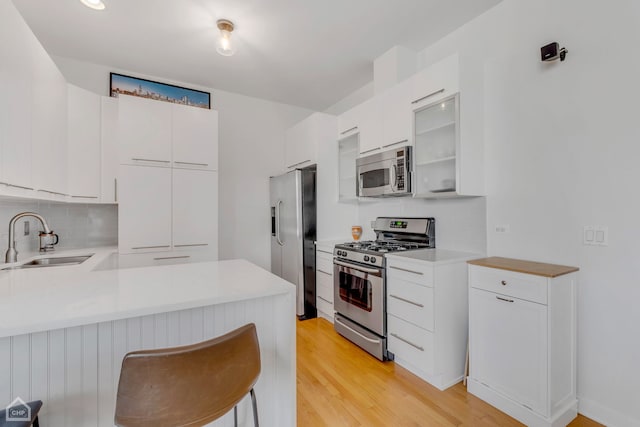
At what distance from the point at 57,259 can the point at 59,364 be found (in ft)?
5.61

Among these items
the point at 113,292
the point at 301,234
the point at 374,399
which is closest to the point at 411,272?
the point at 374,399

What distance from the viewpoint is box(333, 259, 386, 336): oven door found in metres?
2.39

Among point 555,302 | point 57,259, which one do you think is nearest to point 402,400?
point 555,302

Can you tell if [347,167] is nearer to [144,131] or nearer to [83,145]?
[144,131]

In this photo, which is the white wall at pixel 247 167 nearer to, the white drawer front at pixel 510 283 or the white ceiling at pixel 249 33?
the white ceiling at pixel 249 33

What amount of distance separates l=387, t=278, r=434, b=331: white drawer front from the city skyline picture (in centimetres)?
312

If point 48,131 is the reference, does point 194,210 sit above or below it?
below

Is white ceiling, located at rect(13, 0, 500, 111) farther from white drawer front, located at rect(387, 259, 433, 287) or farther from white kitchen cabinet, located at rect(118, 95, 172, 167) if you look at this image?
white drawer front, located at rect(387, 259, 433, 287)

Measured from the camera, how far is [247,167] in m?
3.87

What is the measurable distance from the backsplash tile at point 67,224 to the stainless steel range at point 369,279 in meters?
2.49

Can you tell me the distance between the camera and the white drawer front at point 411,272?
2.01 metres

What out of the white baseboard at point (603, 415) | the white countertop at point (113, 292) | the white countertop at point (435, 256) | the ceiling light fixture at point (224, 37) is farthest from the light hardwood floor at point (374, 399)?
the ceiling light fixture at point (224, 37)

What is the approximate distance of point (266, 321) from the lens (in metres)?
1.46

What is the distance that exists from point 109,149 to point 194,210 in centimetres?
101
